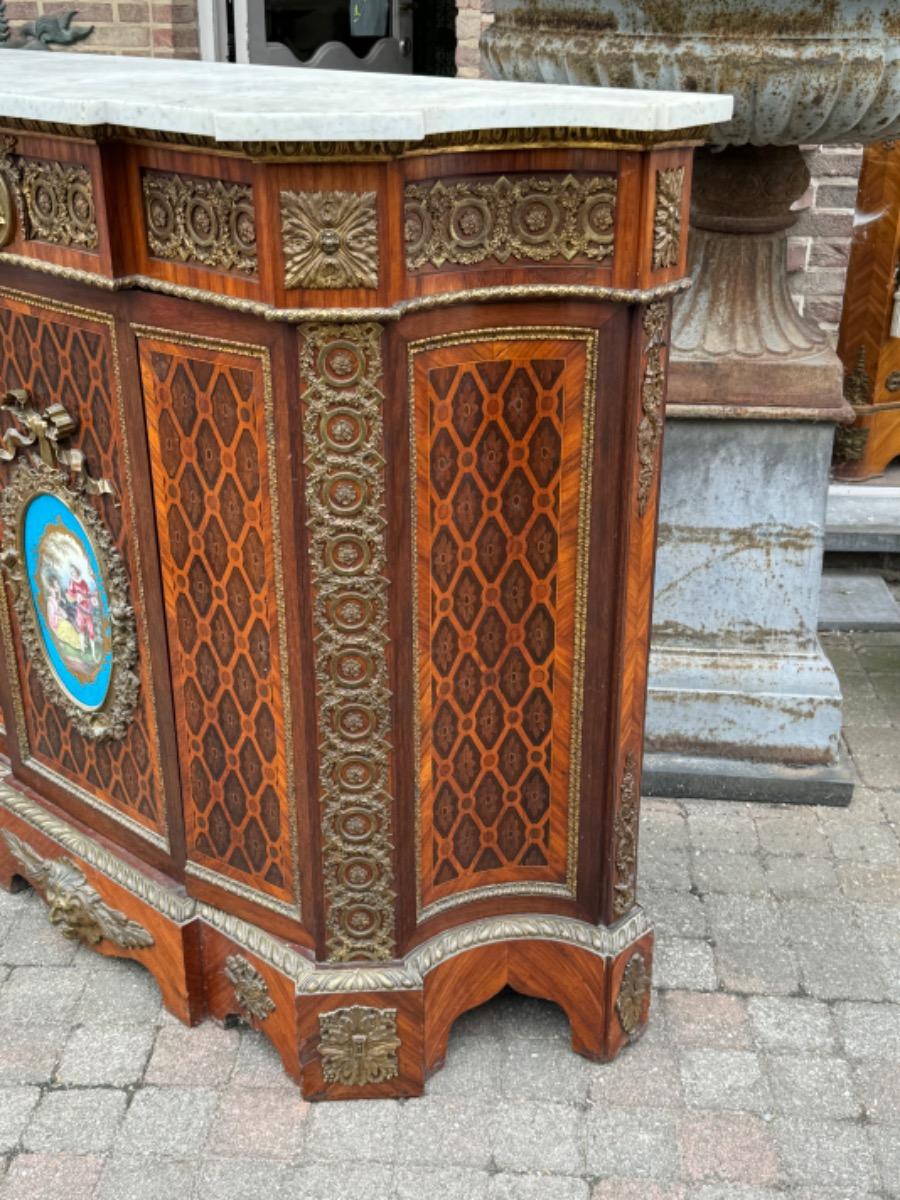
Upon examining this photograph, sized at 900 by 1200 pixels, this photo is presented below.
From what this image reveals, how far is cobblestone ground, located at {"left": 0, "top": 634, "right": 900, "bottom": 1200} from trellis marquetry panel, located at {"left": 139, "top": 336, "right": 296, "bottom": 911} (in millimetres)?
437

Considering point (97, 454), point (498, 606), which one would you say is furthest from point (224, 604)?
point (498, 606)

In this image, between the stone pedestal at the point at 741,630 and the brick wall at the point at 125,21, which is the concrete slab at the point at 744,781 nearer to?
the stone pedestal at the point at 741,630

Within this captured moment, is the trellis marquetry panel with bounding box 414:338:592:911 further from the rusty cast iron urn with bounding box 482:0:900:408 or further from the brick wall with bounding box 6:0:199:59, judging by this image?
the brick wall with bounding box 6:0:199:59

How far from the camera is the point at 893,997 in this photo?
2.96 metres

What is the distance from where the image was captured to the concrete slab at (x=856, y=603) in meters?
4.83

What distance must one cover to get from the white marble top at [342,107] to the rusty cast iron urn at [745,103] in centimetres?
71

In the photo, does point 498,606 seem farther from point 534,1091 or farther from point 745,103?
point 745,103

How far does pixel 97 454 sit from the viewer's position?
8.56ft

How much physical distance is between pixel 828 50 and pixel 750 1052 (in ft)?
7.27

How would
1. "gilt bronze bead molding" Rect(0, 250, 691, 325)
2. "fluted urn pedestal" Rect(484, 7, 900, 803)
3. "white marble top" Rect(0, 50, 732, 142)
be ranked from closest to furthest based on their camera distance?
1. "white marble top" Rect(0, 50, 732, 142)
2. "gilt bronze bead molding" Rect(0, 250, 691, 325)
3. "fluted urn pedestal" Rect(484, 7, 900, 803)

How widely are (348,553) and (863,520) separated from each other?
3437 millimetres

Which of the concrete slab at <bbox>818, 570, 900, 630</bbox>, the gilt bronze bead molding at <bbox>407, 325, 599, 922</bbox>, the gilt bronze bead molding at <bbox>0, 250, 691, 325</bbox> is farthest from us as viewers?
the concrete slab at <bbox>818, 570, 900, 630</bbox>

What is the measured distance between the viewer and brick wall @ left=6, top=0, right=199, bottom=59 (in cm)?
477

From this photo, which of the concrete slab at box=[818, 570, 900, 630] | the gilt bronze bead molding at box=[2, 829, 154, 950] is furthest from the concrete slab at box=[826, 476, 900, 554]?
the gilt bronze bead molding at box=[2, 829, 154, 950]
